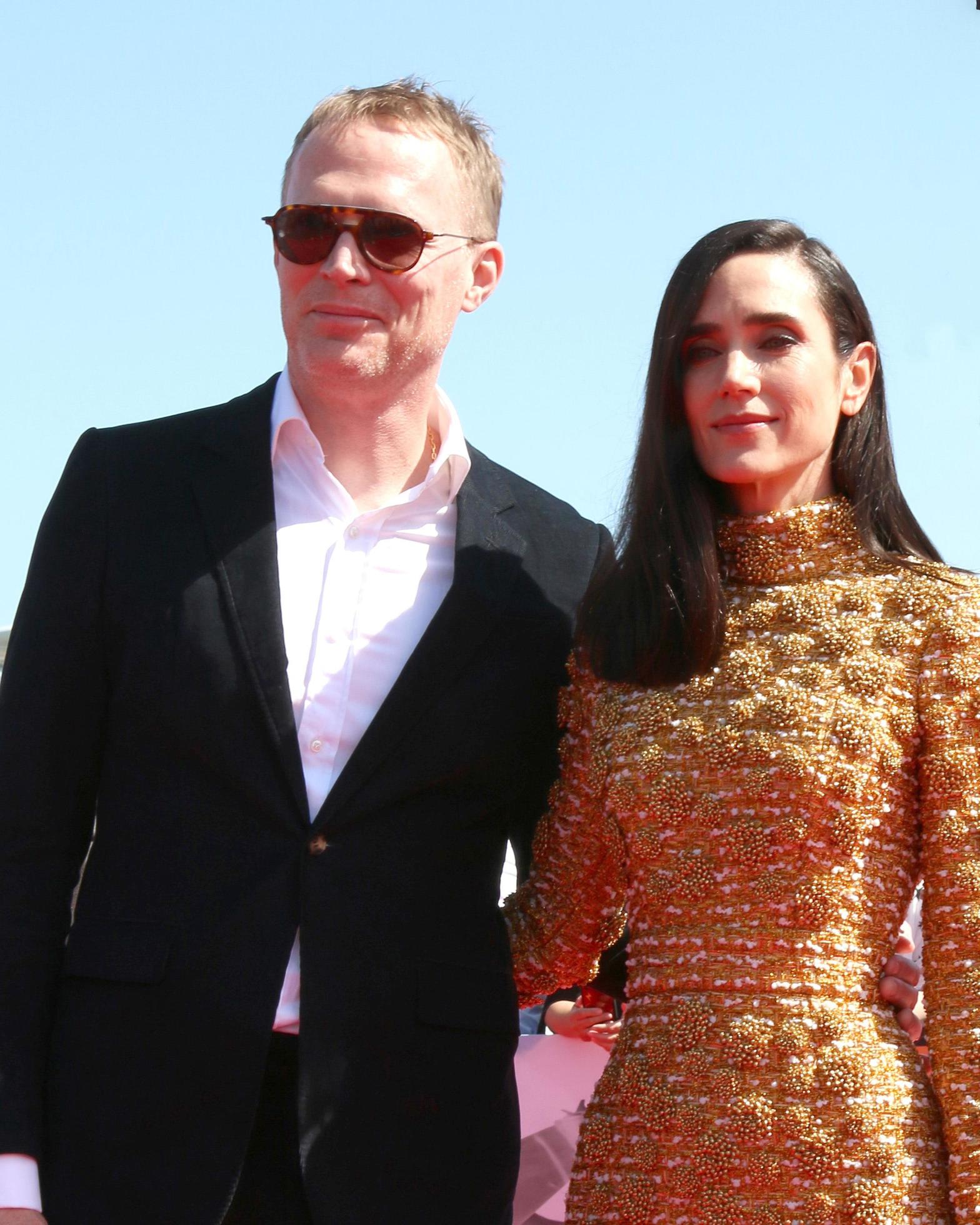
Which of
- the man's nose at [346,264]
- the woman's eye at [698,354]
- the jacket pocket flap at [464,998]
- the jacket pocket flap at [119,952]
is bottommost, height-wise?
the jacket pocket flap at [464,998]

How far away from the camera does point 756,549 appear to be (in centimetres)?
314

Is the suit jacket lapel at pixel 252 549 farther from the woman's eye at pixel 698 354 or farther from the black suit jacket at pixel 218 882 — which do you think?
the woman's eye at pixel 698 354

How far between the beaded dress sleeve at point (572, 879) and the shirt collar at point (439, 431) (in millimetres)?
447

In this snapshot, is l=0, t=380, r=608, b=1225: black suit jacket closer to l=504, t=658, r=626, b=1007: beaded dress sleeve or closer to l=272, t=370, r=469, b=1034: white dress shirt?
l=272, t=370, r=469, b=1034: white dress shirt

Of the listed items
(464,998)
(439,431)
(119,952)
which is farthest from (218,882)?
(439,431)

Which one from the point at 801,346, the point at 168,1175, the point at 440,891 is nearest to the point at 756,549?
the point at 801,346

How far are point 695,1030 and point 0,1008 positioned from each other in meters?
1.15

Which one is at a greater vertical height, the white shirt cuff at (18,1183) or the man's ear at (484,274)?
the man's ear at (484,274)

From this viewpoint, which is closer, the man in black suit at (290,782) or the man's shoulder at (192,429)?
the man in black suit at (290,782)

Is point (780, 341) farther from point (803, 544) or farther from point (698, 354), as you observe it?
point (803, 544)

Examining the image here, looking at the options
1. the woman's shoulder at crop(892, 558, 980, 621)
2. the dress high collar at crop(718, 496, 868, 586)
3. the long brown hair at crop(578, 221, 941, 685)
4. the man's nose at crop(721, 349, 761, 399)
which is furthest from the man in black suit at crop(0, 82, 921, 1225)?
the woman's shoulder at crop(892, 558, 980, 621)

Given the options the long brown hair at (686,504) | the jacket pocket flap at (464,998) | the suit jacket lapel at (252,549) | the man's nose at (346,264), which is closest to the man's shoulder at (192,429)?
the suit jacket lapel at (252,549)

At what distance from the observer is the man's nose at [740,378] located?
10.00 ft

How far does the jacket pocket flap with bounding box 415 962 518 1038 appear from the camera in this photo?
Result: 2814 millimetres
